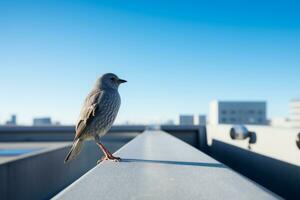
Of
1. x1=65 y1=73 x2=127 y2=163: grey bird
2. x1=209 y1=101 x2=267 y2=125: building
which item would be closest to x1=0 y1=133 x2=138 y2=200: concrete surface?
x1=65 y1=73 x2=127 y2=163: grey bird

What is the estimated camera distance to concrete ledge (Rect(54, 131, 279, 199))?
214 centimetres

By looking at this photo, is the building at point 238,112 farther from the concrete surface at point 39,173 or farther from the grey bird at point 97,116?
the grey bird at point 97,116

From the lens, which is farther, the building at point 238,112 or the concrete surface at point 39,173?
the building at point 238,112

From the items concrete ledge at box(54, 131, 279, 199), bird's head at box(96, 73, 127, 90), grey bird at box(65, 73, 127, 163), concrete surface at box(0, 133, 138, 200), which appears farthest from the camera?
concrete surface at box(0, 133, 138, 200)

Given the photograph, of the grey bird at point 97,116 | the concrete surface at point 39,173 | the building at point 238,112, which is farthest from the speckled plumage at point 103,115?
the building at point 238,112

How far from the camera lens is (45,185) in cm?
700

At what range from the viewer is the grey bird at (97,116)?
155 inches

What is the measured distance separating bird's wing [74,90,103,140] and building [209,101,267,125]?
40.8 meters

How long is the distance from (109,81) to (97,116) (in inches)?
20.8

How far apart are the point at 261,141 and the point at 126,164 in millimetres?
4349

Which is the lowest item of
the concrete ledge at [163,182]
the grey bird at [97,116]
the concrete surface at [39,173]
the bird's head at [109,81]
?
the concrete surface at [39,173]

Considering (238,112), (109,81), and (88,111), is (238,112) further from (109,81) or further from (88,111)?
(88,111)

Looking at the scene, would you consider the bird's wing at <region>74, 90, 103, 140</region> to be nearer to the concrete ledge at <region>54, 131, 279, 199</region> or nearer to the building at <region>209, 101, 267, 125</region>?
the concrete ledge at <region>54, 131, 279, 199</region>

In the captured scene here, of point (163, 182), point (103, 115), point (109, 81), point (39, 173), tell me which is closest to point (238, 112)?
point (39, 173)
